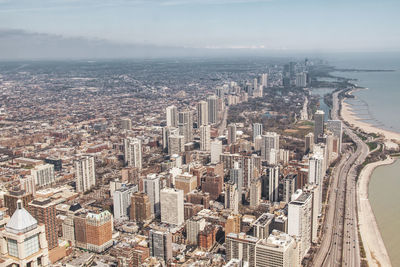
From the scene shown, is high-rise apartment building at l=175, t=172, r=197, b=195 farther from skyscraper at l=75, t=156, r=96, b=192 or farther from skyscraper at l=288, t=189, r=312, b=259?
skyscraper at l=288, t=189, r=312, b=259

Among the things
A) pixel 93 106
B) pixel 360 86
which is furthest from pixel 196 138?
pixel 360 86

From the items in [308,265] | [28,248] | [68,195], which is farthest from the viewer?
[68,195]

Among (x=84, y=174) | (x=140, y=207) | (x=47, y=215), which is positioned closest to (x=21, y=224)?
(x=47, y=215)

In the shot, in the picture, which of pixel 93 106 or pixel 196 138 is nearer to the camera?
pixel 196 138

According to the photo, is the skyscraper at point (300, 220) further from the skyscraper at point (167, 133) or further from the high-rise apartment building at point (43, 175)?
the skyscraper at point (167, 133)

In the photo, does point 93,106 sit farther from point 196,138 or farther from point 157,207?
point 157,207

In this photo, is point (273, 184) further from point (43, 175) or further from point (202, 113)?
point (202, 113)
